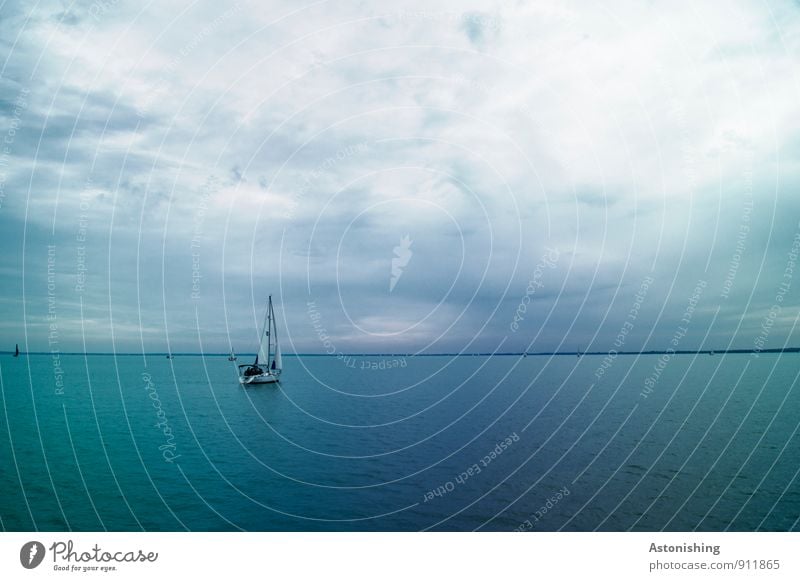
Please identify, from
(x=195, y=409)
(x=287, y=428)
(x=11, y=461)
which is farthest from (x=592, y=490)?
(x=195, y=409)

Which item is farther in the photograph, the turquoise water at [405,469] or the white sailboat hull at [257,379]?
the white sailboat hull at [257,379]

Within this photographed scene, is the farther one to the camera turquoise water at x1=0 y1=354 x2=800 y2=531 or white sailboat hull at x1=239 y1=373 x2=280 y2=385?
white sailboat hull at x1=239 y1=373 x2=280 y2=385

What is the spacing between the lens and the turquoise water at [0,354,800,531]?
71.4ft

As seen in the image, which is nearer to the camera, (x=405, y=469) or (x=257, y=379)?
(x=405, y=469)

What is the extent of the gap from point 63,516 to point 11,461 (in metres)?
13.2

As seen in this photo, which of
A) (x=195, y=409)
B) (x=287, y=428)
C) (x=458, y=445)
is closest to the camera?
(x=458, y=445)

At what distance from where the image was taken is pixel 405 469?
29.9 meters

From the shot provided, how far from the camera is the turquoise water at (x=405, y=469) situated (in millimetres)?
21766

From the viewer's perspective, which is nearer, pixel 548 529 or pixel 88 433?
pixel 548 529
